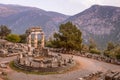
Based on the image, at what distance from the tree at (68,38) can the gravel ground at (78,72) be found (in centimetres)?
556

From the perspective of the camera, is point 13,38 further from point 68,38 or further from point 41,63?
point 41,63

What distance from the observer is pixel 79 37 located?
195 feet

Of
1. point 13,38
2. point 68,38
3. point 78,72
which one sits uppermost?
point 13,38

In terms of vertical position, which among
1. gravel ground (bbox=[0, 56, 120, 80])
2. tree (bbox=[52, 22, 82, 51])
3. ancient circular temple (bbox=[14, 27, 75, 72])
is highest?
tree (bbox=[52, 22, 82, 51])

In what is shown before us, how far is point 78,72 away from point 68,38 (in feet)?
53.9

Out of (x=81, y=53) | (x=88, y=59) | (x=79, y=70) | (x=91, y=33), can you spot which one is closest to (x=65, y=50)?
(x=81, y=53)

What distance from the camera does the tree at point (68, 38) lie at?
58188mm

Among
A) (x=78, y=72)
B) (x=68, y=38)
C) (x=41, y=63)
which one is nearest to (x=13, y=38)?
(x=68, y=38)

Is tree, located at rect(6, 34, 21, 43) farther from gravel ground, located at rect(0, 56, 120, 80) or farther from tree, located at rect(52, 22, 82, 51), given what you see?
gravel ground, located at rect(0, 56, 120, 80)

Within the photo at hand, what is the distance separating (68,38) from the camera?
192 feet

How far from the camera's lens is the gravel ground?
128ft

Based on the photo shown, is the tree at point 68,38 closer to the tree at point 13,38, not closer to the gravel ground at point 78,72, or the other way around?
the gravel ground at point 78,72

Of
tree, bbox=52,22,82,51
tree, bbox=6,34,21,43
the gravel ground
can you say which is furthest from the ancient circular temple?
tree, bbox=6,34,21,43

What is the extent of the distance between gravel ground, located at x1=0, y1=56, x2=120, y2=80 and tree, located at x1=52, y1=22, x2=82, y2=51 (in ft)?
18.3
